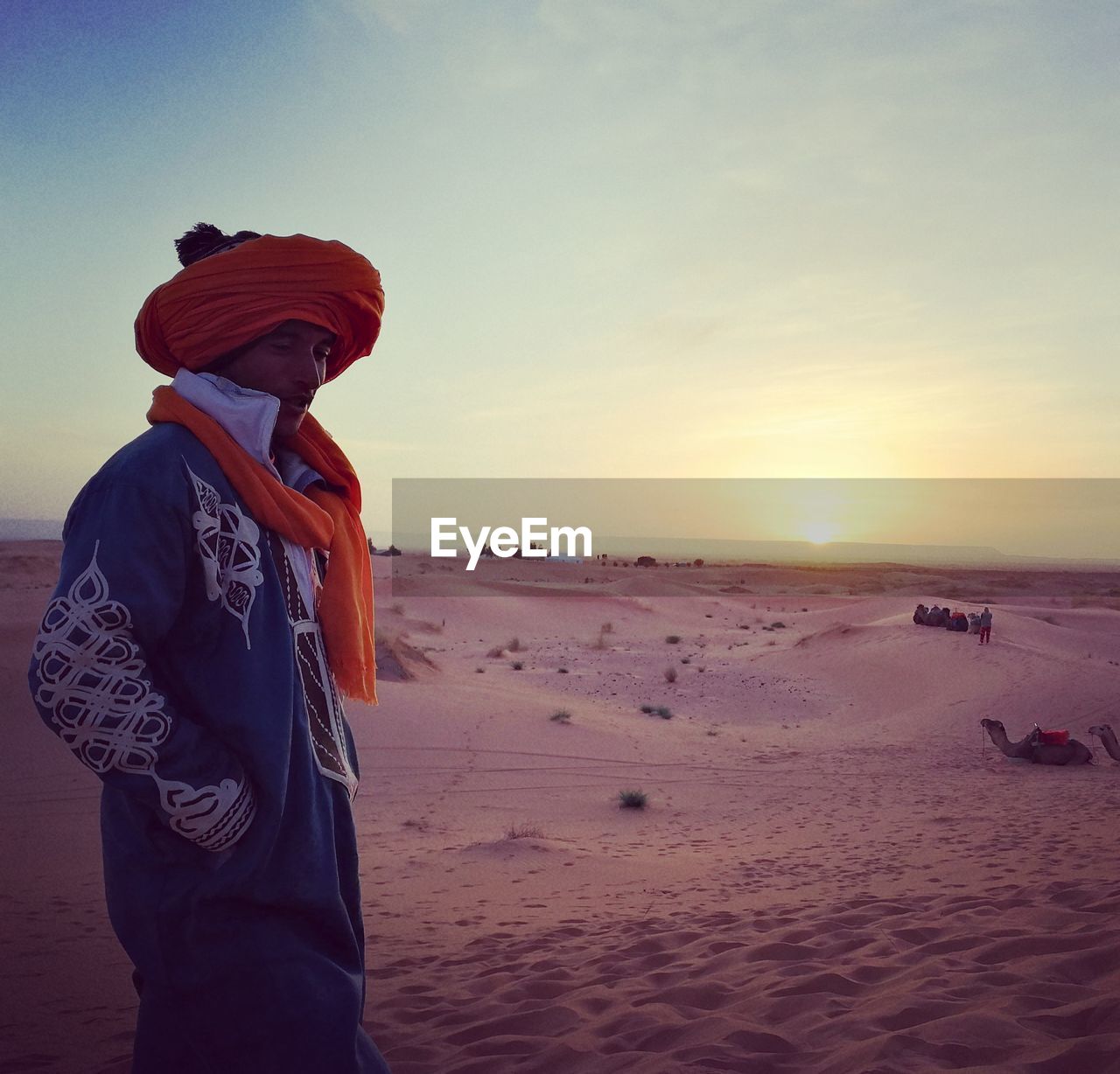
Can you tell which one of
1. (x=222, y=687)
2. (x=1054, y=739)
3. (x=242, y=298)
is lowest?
(x=1054, y=739)

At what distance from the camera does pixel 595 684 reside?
2183 centimetres

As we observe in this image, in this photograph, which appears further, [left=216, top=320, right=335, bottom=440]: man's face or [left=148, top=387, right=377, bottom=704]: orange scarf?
[left=216, top=320, right=335, bottom=440]: man's face

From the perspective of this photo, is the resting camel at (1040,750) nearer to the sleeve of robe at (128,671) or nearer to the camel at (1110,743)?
the camel at (1110,743)

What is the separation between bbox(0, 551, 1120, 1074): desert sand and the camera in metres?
3.84

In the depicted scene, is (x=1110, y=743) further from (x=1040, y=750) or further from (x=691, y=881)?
(x=691, y=881)

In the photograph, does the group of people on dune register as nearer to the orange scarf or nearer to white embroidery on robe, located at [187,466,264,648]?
the orange scarf

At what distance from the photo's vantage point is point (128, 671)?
1671 mm

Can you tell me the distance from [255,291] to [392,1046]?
141 inches

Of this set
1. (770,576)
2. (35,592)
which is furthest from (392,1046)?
(770,576)

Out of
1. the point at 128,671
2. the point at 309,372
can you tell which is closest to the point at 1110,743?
the point at 309,372

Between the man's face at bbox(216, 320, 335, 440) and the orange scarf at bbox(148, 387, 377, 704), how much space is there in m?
0.13

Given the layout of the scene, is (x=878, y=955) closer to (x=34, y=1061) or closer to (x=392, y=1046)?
(x=392, y=1046)

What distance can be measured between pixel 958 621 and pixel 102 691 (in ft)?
86.0

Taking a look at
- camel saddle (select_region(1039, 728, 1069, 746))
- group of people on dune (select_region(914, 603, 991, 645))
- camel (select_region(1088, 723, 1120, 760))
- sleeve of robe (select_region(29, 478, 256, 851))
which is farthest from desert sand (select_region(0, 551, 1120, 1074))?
sleeve of robe (select_region(29, 478, 256, 851))
